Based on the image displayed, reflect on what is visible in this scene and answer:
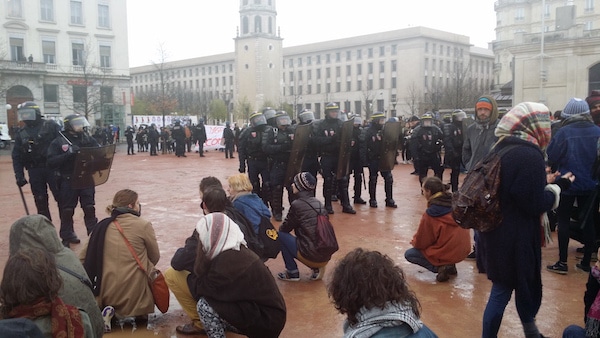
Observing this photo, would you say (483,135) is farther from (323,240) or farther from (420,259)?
(323,240)

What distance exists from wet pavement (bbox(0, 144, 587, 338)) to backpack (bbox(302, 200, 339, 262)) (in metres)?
0.29

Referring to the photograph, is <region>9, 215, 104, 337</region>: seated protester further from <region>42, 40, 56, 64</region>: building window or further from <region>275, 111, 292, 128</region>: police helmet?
<region>42, 40, 56, 64</region>: building window

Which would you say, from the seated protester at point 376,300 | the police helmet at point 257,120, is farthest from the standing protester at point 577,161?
the police helmet at point 257,120

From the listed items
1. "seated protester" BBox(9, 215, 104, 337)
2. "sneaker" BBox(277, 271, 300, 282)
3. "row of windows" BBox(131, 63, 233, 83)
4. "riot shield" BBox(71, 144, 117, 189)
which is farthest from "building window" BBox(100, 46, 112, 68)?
"row of windows" BBox(131, 63, 233, 83)

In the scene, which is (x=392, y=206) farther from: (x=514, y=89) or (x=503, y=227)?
(x=514, y=89)

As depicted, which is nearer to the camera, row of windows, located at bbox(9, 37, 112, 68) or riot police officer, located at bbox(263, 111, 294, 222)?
riot police officer, located at bbox(263, 111, 294, 222)

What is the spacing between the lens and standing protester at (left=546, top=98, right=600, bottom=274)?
Result: 17.7 ft

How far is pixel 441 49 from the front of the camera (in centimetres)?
9006

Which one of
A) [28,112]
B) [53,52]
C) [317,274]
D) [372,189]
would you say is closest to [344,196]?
[372,189]

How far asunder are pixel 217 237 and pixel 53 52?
165 ft

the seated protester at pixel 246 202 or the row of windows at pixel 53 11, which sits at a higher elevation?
the row of windows at pixel 53 11

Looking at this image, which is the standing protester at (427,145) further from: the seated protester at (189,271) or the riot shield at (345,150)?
the seated protester at (189,271)

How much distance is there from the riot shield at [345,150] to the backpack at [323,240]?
12.8 feet

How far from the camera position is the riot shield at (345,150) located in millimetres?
9242
